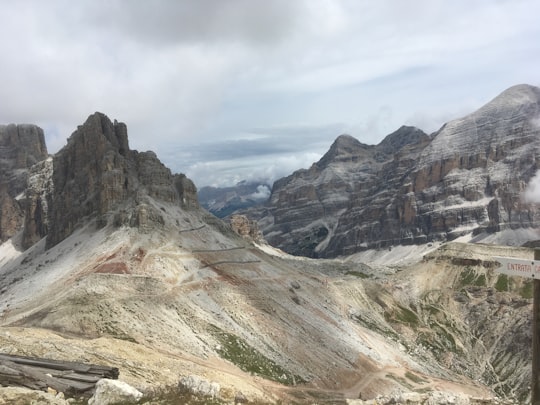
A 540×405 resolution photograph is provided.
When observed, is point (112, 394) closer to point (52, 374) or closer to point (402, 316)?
point (52, 374)

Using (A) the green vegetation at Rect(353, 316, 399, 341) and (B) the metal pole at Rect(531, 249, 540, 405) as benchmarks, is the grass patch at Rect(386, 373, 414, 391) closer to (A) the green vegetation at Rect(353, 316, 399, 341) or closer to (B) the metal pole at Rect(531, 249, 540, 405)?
(A) the green vegetation at Rect(353, 316, 399, 341)

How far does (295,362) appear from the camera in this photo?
8831 centimetres

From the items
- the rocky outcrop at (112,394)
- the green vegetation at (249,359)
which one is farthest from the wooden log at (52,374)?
the green vegetation at (249,359)

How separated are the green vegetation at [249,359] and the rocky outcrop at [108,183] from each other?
4513 centimetres

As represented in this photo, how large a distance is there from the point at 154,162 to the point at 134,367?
109 m

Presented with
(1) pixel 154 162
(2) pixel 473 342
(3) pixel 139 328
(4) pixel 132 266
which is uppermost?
(1) pixel 154 162

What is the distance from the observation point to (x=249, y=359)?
8231 cm

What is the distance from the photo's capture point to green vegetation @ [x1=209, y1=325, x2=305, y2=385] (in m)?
80.1

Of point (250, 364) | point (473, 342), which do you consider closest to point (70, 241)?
point (250, 364)

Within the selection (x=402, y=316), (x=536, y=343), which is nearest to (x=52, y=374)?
(x=536, y=343)

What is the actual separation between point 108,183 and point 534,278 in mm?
131880

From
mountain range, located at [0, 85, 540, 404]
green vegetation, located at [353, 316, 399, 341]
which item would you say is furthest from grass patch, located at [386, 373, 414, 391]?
green vegetation, located at [353, 316, 399, 341]

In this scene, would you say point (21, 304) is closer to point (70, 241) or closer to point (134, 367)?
point (70, 241)

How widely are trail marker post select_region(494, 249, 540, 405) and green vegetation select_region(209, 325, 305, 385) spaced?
6289cm
